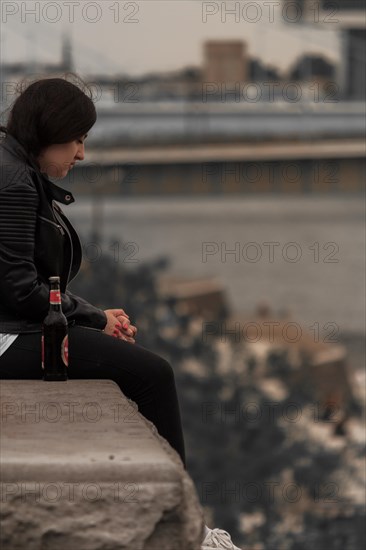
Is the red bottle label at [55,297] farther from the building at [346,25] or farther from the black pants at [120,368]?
the building at [346,25]

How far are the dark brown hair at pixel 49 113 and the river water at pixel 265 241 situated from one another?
25777 millimetres

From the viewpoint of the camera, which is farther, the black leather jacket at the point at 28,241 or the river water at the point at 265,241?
the river water at the point at 265,241

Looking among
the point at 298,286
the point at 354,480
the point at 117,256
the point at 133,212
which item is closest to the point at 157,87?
the point at 133,212

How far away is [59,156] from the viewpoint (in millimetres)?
2525

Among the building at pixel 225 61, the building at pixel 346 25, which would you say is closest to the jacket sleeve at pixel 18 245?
the building at pixel 225 61

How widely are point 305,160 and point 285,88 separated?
642 centimetres

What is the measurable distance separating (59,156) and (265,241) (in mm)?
29832

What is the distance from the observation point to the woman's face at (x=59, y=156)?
8.26 feet

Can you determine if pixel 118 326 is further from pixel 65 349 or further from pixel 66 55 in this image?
pixel 66 55

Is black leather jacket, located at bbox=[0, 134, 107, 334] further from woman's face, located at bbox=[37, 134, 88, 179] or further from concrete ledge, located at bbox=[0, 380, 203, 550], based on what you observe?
concrete ledge, located at bbox=[0, 380, 203, 550]

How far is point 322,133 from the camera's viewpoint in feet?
94.3

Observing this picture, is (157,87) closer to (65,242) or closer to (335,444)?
(335,444)

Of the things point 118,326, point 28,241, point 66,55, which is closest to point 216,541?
point 118,326

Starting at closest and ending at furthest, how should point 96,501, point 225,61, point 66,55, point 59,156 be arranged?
point 96,501 → point 59,156 → point 66,55 → point 225,61
